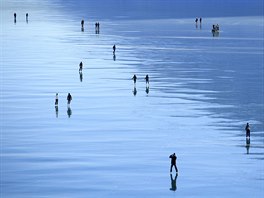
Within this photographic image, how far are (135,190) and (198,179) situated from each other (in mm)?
4620

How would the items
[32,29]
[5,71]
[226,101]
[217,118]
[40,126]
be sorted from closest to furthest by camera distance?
[40,126] < [217,118] < [226,101] < [5,71] < [32,29]

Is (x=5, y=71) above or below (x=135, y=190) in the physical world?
above

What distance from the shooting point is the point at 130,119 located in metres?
67.9

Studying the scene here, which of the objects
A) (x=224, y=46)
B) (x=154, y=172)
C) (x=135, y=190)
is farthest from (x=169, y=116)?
(x=224, y=46)

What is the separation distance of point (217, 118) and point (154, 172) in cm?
1978

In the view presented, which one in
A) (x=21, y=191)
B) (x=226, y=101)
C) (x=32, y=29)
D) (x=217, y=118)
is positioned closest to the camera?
(x=21, y=191)

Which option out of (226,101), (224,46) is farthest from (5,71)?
(224,46)

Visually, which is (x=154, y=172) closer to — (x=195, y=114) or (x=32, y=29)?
(x=195, y=114)

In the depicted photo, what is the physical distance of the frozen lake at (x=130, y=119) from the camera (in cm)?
4819

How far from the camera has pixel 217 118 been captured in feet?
227

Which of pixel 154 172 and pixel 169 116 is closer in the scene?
pixel 154 172

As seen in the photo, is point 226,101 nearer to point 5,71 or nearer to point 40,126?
point 40,126

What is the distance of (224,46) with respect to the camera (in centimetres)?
12888

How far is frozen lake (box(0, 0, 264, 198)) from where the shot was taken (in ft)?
158
